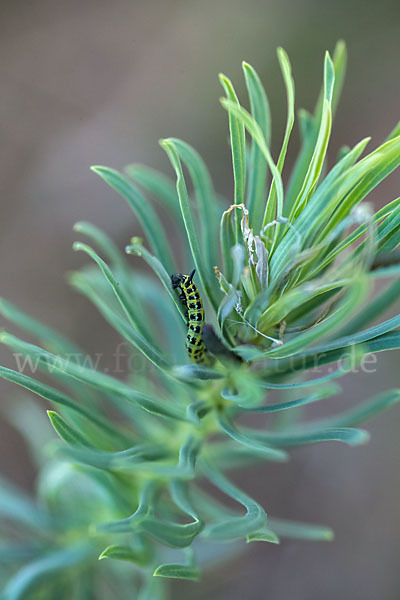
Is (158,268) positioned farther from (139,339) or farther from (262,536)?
(262,536)

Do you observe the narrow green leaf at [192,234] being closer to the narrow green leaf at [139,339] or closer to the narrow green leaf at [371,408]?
the narrow green leaf at [139,339]

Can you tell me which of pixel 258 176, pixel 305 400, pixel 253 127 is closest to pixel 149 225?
pixel 258 176

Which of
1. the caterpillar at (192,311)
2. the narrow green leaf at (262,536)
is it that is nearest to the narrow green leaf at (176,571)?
the narrow green leaf at (262,536)

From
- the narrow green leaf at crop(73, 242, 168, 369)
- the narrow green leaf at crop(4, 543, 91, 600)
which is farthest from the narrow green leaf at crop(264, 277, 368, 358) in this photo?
the narrow green leaf at crop(4, 543, 91, 600)

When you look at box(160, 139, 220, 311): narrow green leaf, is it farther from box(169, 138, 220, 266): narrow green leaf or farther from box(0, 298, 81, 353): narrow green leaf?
box(0, 298, 81, 353): narrow green leaf

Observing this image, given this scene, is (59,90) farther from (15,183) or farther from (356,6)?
(356,6)

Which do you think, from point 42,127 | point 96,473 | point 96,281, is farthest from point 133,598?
point 42,127
